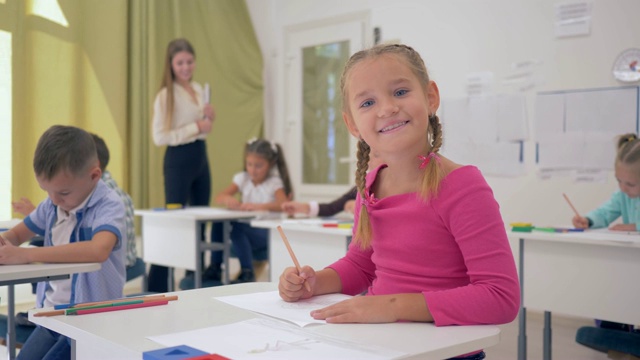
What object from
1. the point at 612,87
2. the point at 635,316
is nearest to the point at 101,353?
the point at 635,316

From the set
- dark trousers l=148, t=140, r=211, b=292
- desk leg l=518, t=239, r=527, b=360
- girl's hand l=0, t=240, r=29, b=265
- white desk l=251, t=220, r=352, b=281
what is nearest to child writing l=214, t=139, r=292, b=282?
dark trousers l=148, t=140, r=211, b=292

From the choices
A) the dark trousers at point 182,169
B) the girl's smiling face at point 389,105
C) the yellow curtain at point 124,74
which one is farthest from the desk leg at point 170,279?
the girl's smiling face at point 389,105

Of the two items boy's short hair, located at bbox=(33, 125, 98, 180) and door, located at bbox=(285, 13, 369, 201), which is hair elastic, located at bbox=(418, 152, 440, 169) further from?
door, located at bbox=(285, 13, 369, 201)

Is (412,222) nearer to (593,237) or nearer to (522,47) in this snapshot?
(593,237)

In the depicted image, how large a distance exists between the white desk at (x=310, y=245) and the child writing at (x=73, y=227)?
1.17 metres

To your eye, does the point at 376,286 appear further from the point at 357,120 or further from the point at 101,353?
the point at 101,353

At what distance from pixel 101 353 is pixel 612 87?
3939 millimetres

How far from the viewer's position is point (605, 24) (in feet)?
13.8

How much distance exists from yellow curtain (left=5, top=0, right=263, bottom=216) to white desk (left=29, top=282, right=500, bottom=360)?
3.75 m

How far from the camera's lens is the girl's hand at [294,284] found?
1.24m

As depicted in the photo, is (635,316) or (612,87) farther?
(612,87)

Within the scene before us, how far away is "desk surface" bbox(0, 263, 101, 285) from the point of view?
5.48 ft

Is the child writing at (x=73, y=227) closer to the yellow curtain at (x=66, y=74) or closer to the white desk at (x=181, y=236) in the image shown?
the white desk at (x=181, y=236)

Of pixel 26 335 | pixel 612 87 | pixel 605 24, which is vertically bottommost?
pixel 26 335
